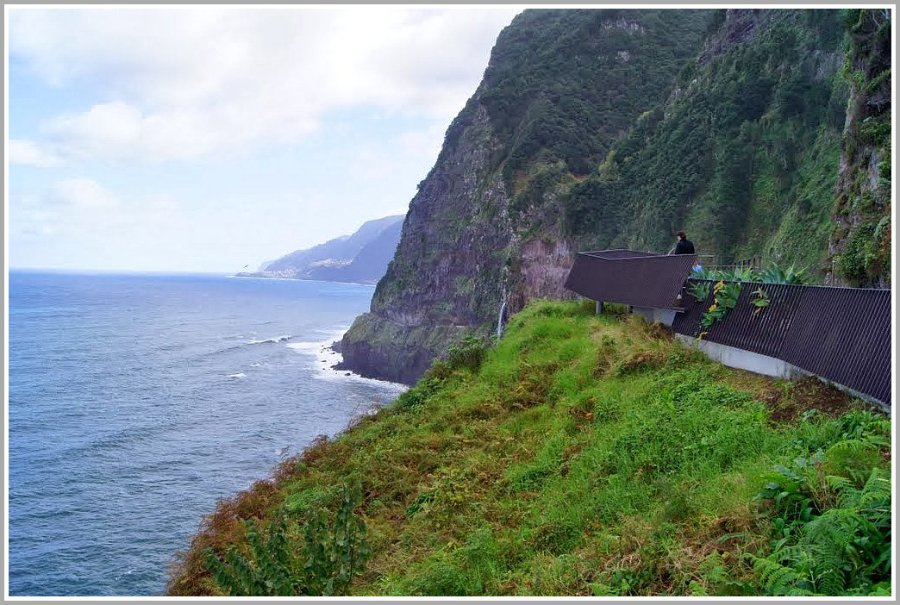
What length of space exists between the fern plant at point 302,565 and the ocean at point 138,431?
11508 mm

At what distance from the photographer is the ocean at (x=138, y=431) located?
2411cm

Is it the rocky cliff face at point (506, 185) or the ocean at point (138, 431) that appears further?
the rocky cliff face at point (506, 185)

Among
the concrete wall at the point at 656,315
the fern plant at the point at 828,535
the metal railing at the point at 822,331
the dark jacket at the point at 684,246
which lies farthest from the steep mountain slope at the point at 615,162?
the fern plant at the point at 828,535

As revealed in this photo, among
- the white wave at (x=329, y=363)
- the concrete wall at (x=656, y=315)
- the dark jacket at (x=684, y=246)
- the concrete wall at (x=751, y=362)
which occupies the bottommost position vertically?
the white wave at (x=329, y=363)

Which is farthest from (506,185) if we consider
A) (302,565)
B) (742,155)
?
(302,565)

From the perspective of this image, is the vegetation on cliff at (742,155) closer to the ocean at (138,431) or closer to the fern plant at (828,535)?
the ocean at (138,431)

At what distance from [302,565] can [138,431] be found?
124 feet

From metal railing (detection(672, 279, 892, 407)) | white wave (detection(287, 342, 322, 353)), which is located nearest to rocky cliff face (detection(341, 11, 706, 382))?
white wave (detection(287, 342, 322, 353))

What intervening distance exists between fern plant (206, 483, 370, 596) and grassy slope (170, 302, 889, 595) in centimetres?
72

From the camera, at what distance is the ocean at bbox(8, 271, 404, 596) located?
24109mm

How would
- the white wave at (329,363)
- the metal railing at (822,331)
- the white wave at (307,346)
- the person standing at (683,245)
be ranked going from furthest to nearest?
the white wave at (307,346)
the white wave at (329,363)
the person standing at (683,245)
the metal railing at (822,331)

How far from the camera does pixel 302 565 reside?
698 centimetres

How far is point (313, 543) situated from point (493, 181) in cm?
6713

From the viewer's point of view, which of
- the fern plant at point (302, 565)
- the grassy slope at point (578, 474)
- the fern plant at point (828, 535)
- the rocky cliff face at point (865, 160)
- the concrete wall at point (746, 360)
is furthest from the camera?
the rocky cliff face at point (865, 160)
